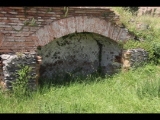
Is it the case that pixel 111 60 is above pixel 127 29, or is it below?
below

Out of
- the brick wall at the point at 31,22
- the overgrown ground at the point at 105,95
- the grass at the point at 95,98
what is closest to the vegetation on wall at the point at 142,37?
the overgrown ground at the point at 105,95

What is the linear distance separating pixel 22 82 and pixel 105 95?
65.9 inches

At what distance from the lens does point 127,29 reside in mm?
6648

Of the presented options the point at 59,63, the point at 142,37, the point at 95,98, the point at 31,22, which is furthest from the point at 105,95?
the point at 142,37

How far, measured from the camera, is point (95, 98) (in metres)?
5.16

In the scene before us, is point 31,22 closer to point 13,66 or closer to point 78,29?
point 13,66

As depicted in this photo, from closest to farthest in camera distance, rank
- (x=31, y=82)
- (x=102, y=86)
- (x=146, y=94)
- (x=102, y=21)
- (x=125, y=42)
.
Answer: (x=146, y=94) < (x=31, y=82) < (x=102, y=86) < (x=102, y=21) < (x=125, y=42)

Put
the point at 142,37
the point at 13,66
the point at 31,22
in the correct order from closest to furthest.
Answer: the point at 13,66 → the point at 31,22 → the point at 142,37

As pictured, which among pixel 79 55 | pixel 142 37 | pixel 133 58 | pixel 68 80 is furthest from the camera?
pixel 79 55

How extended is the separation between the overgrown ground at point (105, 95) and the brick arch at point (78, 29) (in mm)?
333

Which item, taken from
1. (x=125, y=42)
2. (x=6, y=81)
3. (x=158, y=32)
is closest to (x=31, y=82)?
(x=6, y=81)

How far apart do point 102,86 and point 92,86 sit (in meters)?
0.22

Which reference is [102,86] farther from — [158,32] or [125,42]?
[158,32]

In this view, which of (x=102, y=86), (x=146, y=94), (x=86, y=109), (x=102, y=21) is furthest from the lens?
(x=102, y=21)
